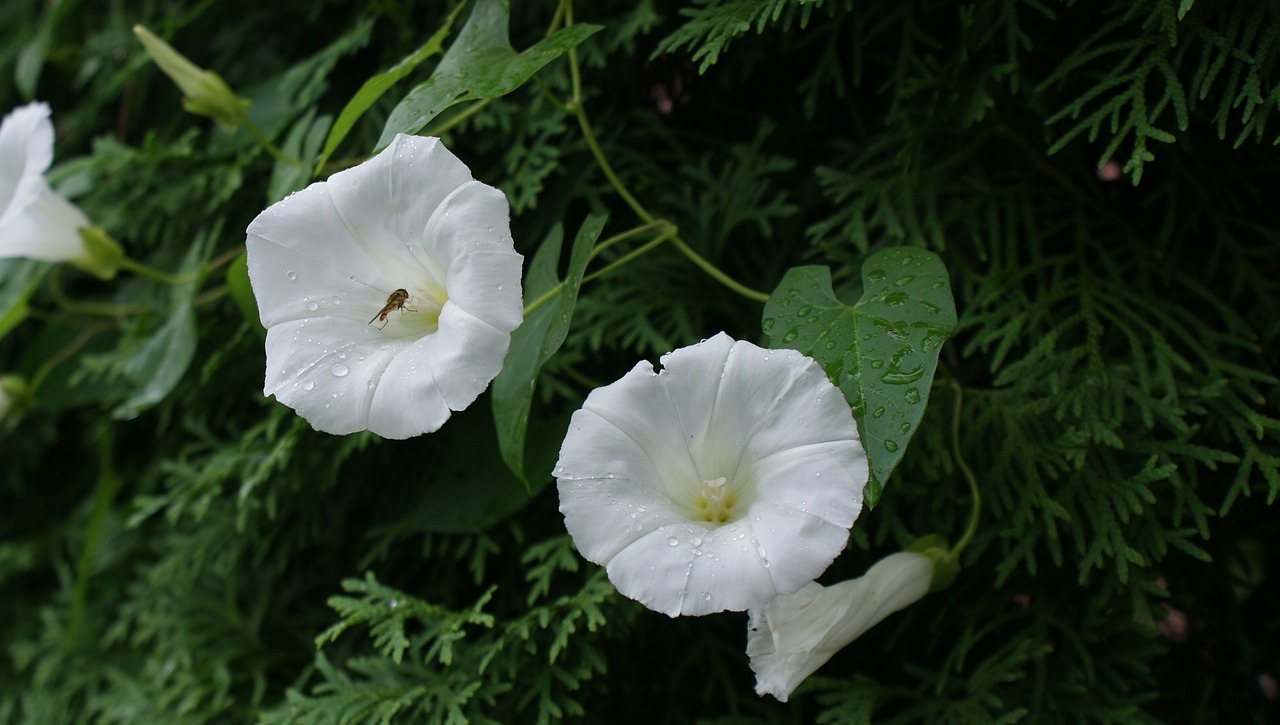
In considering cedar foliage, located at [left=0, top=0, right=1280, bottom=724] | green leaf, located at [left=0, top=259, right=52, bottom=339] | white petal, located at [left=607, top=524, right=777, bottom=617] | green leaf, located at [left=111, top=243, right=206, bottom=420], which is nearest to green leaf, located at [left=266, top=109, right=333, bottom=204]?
cedar foliage, located at [left=0, top=0, right=1280, bottom=724]

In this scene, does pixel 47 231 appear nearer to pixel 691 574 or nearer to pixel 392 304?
pixel 392 304

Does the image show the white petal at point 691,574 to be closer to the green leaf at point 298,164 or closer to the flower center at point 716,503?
the flower center at point 716,503

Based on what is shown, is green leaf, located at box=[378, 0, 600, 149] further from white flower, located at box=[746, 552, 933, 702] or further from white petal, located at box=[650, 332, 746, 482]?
white flower, located at box=[746, 552, 933, 702]

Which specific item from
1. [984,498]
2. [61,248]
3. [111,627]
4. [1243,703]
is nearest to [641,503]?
[984,498]

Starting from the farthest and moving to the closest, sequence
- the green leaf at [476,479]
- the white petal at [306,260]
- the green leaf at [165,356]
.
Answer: the green leaf at [165,356]
the green leaf at [476,479]
the white petal at [306,260]

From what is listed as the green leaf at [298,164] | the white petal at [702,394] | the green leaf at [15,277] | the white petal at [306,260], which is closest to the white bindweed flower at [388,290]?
the white petal at [306,260]
